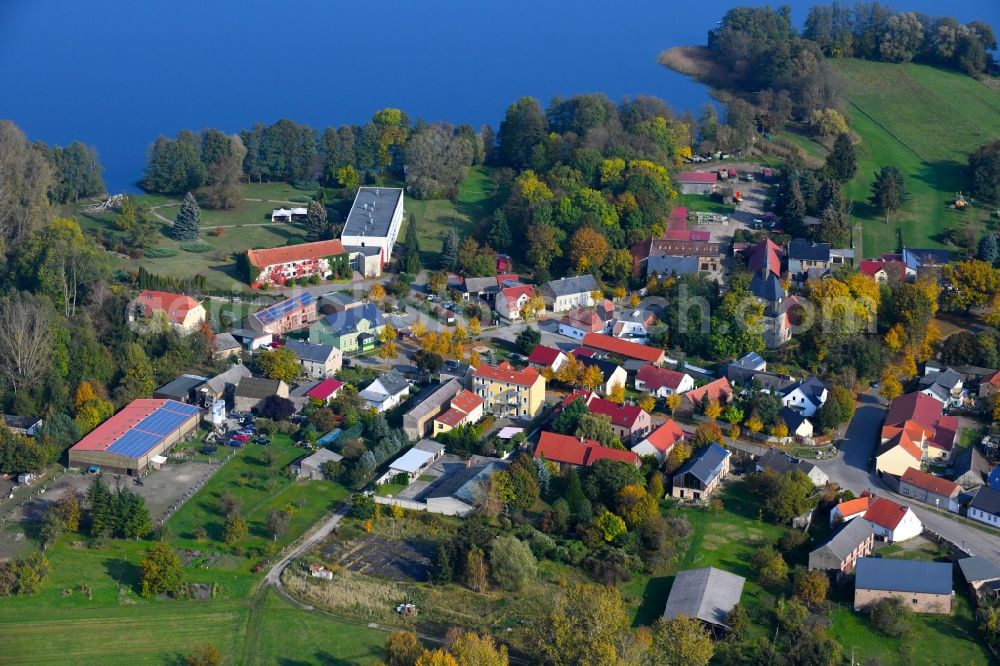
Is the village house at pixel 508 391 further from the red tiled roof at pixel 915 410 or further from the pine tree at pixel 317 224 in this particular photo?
the pine tree at pixel 317 224

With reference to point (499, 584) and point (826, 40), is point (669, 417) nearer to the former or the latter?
point (499, 584)

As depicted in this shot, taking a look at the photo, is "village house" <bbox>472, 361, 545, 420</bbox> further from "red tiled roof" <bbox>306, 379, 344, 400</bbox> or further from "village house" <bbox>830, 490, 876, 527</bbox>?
"village house" <bbox>830, 490, 876, 527</bbox>

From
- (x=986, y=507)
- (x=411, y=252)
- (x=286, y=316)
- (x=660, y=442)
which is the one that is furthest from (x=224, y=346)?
(x=986, y=507)

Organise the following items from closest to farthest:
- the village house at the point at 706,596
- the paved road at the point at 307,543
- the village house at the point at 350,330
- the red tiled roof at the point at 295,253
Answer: the village house at the point at 706,596, the paved road at the point at 307,543, the village house at the point at 350,330, the red tiled roof at the point at 295,253

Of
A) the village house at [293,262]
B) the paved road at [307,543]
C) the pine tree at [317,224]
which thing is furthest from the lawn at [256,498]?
the pine tree at [317,224]

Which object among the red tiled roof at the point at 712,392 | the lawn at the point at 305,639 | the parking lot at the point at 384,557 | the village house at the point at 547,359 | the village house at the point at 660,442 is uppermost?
the village house at the point at 547,359

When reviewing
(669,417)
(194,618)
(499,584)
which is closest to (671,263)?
(669,417)

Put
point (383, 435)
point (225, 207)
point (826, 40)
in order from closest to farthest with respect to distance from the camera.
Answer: point (383, 435) → point (225, 207) → point (826, 40)
